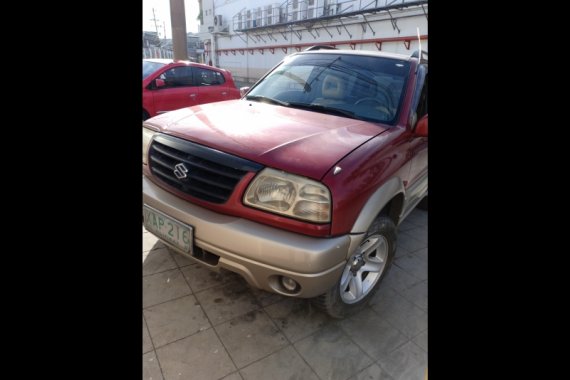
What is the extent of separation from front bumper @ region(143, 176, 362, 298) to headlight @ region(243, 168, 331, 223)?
0.35 ft

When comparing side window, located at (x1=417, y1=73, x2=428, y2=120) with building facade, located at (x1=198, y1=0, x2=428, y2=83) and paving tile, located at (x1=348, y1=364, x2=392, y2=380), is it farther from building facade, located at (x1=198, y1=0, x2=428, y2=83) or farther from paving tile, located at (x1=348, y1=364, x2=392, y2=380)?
building facade, located at (x1=198, y1=0, x2=428, y2=83)

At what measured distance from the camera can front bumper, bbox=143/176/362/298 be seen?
5.30 feet

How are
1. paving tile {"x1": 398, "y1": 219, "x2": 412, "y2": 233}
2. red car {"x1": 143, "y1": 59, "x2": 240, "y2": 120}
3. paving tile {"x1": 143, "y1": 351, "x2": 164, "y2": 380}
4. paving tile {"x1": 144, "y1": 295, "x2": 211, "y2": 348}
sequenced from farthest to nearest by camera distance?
red car {"x1": 143, "y1": 59, "x2": 240, "y2": 120}, paving tile {"x1": 398, "y1": 219, "x2": 412, "y2": 233}, paving tile {"x1": 144, "y1": 295, "x2": 211, "y2": 348}, paving tile {"x1": 143, "y1": 351, "x2": 164, "y2": 380}

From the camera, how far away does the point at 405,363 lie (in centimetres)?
198

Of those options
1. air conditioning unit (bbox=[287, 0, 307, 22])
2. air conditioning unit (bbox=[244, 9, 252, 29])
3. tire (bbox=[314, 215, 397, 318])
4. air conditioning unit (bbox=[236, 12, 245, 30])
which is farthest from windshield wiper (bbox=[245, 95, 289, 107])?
air conditioning unit (bbox=[236, 12, 245, 30])

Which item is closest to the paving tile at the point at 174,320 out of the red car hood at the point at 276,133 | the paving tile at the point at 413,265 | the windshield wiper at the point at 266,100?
the red car hood at the point at 276,133

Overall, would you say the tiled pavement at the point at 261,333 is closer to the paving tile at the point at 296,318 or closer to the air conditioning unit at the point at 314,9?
the paving tile at the point at 296,318

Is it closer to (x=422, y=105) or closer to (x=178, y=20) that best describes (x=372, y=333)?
(x=422, y=105)

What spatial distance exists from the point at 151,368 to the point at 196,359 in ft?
0.77

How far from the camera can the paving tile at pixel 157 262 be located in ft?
8.41

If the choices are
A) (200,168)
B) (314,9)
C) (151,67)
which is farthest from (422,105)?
(314,9)

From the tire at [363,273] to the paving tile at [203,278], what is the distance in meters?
0.78
